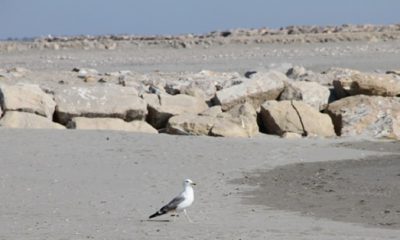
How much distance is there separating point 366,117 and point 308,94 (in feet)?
4.65

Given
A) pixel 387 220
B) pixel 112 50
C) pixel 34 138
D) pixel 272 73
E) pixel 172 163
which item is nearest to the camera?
pixel 387 220

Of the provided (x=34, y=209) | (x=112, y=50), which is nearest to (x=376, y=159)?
(x=34, y=209)

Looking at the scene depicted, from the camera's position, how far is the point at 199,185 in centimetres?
1405

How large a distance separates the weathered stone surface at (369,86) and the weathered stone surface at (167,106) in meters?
2.56

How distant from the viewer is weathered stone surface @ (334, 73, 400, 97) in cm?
2036

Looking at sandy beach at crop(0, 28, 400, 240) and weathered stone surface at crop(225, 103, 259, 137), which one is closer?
sandy beach at crop(0, 28, 400, 240)

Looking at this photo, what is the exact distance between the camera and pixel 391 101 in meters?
19.8

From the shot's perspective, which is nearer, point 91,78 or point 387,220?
point 387,220

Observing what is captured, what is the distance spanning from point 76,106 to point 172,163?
12.3 feet

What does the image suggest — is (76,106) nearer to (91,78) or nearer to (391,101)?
(91,78)

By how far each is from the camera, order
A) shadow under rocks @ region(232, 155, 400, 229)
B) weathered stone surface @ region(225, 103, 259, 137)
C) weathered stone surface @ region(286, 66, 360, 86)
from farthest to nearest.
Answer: weathered stone surface @ region(286, 66, 360, 86) < weathered stone surface @ region(225, 103, 259, 137) < shadow under rocks @ region(232, 155, 400, 229)

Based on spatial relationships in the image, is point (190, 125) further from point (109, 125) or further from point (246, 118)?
point (109, 125)

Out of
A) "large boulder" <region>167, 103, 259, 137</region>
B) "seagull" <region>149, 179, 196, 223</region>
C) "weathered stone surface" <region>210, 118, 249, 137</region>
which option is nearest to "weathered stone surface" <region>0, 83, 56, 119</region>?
Answer: "large boulder" <region>167, 103, 259, 137</region>

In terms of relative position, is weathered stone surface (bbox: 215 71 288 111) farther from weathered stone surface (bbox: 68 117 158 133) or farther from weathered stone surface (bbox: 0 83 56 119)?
weathered stone surface (bbox: 0 83 56 119)
